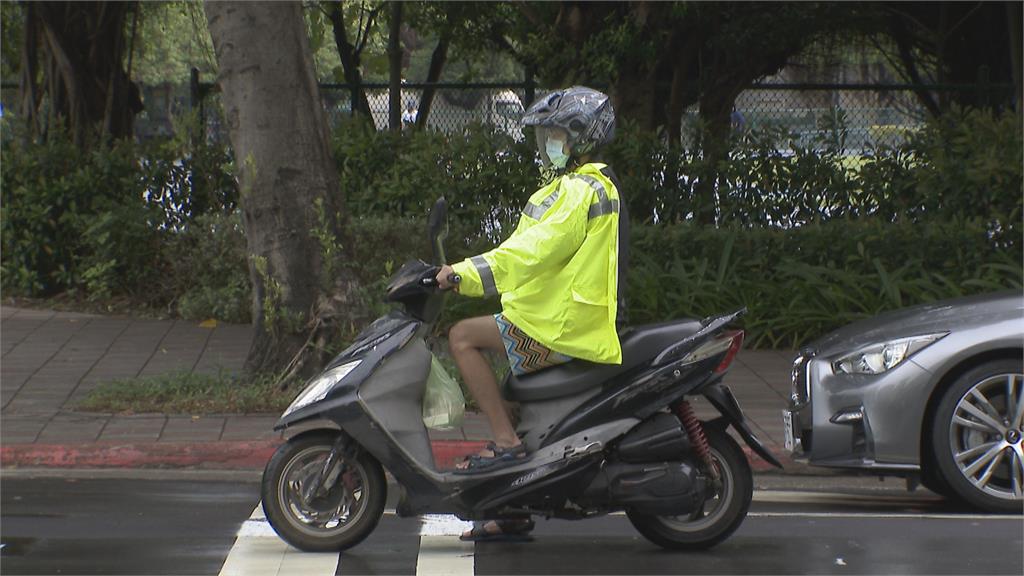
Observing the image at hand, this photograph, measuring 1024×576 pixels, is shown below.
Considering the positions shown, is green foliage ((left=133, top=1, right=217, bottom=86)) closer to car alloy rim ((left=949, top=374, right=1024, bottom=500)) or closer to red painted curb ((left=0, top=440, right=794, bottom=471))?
red painted curb ((left=0, top=440, right=794, bottom=471))

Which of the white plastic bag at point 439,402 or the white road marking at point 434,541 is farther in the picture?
the white plastic bag at point 439,402

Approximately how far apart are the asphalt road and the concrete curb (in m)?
0.48

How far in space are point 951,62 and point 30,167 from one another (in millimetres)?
10670

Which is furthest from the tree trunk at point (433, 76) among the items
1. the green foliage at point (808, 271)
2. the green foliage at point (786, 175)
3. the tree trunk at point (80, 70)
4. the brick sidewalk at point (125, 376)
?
the brick sidewalk at point (125, 376)

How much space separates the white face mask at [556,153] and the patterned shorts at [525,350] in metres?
0.67

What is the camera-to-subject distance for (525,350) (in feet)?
18.2

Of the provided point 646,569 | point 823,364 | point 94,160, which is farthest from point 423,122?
point 646,569

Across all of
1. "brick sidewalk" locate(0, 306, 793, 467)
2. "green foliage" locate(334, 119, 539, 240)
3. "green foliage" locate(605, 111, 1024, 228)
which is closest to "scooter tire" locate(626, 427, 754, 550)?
"brick sidewalk" locate(0, 306, 793, 467)

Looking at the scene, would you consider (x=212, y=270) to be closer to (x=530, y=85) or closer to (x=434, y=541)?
(x=530, y=85)

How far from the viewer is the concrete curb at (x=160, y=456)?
7480mm

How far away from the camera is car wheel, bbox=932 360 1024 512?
626 cm

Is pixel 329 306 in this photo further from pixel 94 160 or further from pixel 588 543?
pixel 94 160

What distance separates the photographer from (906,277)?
→ 35.7 ft

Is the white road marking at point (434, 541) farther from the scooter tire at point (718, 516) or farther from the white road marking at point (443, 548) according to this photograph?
the scooter tire at point (718, 516)
